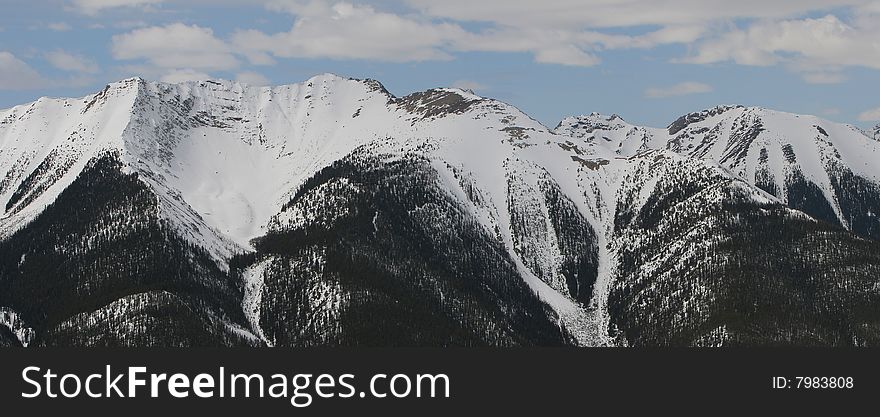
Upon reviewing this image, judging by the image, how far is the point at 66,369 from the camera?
130m

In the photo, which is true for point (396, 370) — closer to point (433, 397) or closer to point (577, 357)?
point (433, 397)

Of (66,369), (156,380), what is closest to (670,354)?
(156,380)

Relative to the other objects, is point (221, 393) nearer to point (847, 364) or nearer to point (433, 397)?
point (433, 397)

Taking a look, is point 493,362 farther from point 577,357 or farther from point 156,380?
point 156,380

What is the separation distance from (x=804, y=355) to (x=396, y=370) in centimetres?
5798

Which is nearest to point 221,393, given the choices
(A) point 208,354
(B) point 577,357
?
(A) point 208,354

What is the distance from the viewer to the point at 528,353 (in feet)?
485

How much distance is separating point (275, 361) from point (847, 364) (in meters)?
72.7

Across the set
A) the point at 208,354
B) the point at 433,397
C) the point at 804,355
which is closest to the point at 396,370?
the point at 433,397

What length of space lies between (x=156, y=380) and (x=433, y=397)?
1195 inches

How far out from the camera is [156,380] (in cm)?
12938

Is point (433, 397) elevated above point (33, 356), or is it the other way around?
point (33, 356)

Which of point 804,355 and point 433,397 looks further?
point 804,355

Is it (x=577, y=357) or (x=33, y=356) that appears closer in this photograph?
(x=33, y=356)
